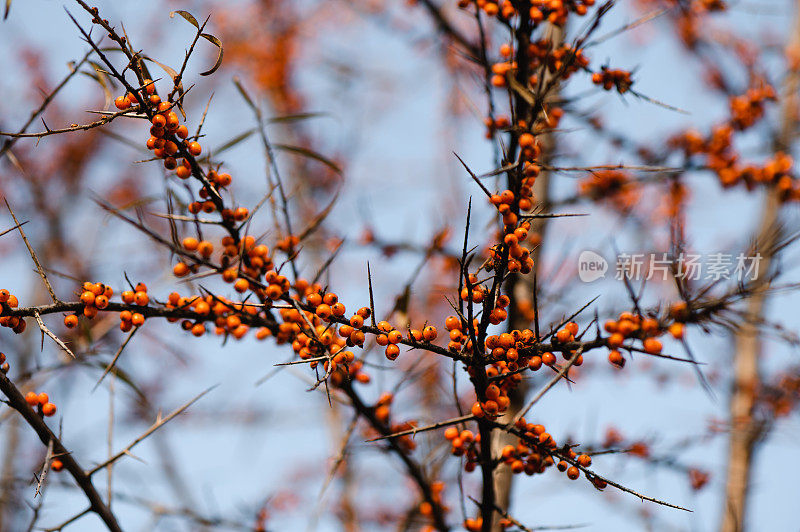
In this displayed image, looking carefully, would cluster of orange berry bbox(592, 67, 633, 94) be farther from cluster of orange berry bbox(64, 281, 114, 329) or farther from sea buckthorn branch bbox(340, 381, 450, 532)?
cluster of orange berry bbox(64, 281, 114, 329)

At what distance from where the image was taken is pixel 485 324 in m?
1.15

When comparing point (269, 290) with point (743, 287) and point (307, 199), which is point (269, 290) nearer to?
point (743, 287)

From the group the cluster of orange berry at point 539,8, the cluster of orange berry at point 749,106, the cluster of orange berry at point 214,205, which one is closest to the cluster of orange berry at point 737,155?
the cluster of orange berry at point 749,106

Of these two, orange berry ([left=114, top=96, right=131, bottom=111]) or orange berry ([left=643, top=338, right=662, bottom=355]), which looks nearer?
orange berry ([left=643, top=338, right=662, bottom=355])

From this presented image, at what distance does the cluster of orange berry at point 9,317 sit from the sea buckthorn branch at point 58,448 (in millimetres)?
98

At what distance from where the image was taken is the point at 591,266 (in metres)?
2.22

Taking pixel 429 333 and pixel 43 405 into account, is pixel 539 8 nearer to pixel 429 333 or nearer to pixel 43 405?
pixel 429 333

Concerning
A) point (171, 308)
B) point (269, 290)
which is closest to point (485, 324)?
point (269, 290)

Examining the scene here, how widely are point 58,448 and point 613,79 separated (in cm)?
165

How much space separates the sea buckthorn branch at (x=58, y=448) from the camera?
121 cm

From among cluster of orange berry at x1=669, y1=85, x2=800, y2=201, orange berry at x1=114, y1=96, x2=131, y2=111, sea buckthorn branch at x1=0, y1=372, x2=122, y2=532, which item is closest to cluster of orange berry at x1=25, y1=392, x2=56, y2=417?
sea buckthorn branch at x1=0, y1=372, x2=122, y2=532

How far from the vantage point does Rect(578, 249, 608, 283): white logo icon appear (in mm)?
2193

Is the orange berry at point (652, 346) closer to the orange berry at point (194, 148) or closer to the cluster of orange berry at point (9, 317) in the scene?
the orange berry at point (194, 148)

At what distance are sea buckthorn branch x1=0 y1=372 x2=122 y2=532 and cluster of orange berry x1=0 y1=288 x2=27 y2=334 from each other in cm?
10
